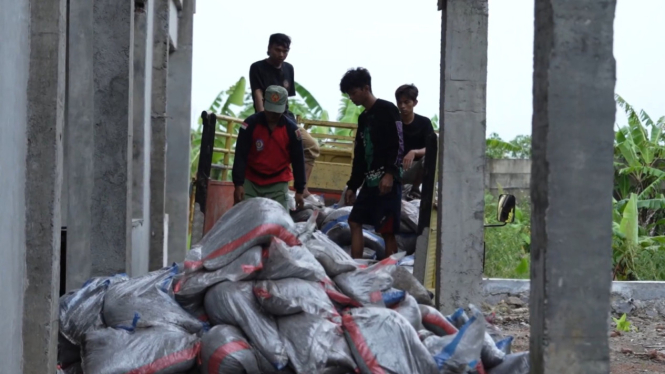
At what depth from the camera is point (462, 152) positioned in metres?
6.98

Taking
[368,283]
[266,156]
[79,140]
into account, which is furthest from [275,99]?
[368,283]

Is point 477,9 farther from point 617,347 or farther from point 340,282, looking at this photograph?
point 617,347

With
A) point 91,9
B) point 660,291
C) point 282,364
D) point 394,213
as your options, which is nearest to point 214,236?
point 282,364

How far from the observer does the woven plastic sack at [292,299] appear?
203 inches

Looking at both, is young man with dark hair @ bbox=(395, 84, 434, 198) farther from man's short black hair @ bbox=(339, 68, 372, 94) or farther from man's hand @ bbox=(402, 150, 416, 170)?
man's short black hair @ bbox=(339, 68, 372, 94)

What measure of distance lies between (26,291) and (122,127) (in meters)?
2.64

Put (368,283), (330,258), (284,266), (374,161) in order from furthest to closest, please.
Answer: (374,161) < (330,258) < (368,283) < (284,266)

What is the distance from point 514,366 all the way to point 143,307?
1.97m

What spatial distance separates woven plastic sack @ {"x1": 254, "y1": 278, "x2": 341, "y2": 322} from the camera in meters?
5.17

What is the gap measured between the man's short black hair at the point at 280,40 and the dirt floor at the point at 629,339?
3269mm

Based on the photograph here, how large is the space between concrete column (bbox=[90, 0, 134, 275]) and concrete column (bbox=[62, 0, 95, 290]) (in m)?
0.07

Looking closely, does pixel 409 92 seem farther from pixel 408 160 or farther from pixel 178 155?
pixel 178 155

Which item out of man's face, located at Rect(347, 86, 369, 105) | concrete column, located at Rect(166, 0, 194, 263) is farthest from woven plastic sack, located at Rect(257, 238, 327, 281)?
concrete column, located at Rect(166, 0, 194, 263)

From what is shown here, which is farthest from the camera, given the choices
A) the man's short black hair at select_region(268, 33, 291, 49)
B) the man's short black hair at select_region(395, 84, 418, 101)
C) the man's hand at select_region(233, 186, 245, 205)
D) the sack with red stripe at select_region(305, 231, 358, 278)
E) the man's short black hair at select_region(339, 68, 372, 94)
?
the man's short black hair at select_region(268, 33, 291, 49)
